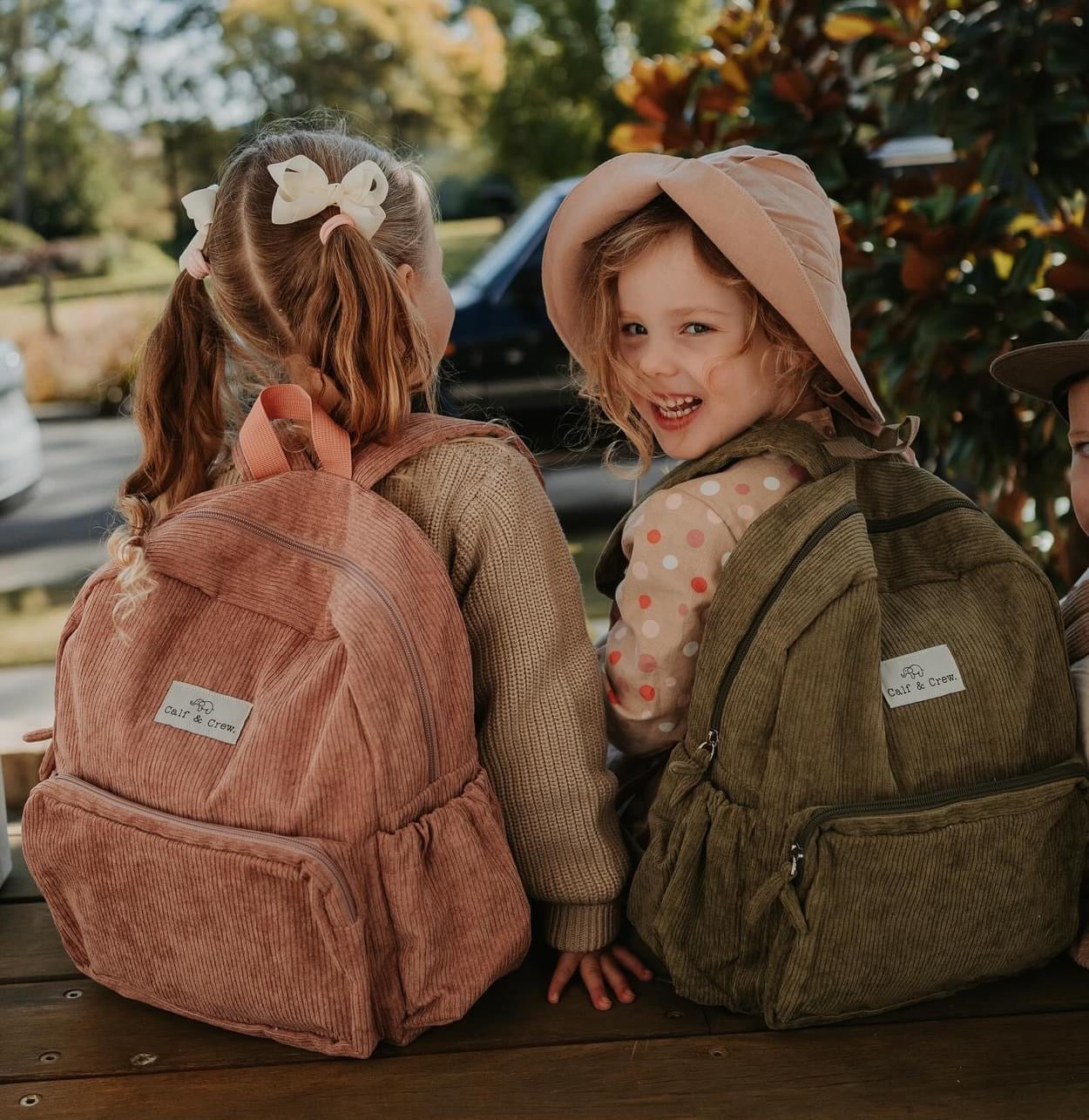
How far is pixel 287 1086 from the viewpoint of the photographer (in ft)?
4.47

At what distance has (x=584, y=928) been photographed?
1557 millimetres

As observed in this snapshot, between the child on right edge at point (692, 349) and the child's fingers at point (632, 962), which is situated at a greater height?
the child on right edge at point (692, 349)

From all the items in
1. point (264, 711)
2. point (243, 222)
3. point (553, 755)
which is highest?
point (243, 222)

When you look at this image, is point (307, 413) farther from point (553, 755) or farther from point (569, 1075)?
point (569, 1075)

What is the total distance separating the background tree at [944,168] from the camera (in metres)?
2.37

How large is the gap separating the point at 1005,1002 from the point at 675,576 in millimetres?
635

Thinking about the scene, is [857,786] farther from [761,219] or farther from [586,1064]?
[761,219]

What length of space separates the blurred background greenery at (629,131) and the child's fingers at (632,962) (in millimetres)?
1010

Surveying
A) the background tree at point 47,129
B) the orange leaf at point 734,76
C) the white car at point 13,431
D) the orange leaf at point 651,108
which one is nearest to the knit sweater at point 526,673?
the orange leaf at point 651,108

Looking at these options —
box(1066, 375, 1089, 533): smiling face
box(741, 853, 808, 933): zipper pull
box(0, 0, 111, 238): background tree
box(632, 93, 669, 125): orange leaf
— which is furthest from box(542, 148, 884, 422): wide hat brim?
box(0, 0, 111, 238): background tree

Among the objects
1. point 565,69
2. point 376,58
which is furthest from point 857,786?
point 565,69

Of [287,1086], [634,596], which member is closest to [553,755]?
[634,596]

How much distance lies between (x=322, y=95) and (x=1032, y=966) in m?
11.9

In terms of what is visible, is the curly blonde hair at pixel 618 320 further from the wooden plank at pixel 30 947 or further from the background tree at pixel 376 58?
the background tree at pixel 376 58
